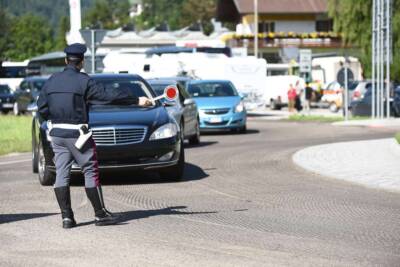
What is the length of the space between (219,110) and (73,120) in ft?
65.8

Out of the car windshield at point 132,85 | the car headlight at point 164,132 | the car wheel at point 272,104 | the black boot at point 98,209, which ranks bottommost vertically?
the car wheel at point 272,104

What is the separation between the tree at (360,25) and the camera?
57.1 m

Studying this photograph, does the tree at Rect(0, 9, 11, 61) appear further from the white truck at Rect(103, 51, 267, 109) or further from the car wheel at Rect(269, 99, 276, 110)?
the white truck at Rect(103, 51, 267, 109)

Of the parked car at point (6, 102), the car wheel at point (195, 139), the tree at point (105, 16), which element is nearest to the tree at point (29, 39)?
the tree at point (105, 16)

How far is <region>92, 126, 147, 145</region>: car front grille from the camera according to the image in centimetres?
1508

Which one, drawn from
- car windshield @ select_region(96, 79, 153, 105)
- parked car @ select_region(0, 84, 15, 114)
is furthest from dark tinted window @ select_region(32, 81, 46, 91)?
car windshield @ select_region(96, 79, 153, 105)

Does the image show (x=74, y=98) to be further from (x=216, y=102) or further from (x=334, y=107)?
(x=334, y=107)

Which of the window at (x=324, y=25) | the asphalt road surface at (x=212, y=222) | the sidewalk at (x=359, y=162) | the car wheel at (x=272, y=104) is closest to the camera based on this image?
the asphalt road surface at (x=212, y=222)

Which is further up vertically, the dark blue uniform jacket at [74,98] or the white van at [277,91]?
the dark blue uniform jacket at [74,98]

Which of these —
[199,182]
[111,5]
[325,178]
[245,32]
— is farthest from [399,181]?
[111,5]

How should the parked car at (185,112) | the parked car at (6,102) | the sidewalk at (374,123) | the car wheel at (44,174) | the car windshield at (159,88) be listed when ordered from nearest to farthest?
the car wheel at (44,174) < the parked car at (185,112) < the car windshield at (159,88) < the sidewalk at (374,123) < the parked car at (6,102)

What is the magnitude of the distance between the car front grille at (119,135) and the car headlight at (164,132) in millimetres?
158

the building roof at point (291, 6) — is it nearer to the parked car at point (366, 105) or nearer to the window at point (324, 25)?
the window at point (324, 25)

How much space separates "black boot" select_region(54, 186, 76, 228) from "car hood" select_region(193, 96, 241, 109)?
65.5 feet
